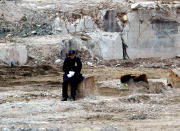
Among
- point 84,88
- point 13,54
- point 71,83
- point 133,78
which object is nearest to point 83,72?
point 13,54

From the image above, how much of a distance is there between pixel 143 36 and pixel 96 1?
9.07ft

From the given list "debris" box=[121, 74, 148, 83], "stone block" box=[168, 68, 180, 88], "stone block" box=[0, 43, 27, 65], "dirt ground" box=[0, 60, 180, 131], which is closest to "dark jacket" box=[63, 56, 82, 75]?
"dirt ground" box=[0, 60, 180, 131]

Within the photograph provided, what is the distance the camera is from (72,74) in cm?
1000

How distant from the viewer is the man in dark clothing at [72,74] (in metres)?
9.99

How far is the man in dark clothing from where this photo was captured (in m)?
9.99

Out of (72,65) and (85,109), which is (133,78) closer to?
(72,65)

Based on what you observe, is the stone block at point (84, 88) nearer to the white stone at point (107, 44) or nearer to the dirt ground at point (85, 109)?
the dirt ground at point (85, 109)

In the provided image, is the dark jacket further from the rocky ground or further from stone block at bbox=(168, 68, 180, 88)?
stone block at bbox=(168, 68, 180, 88)

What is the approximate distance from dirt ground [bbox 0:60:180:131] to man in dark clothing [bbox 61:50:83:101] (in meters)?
0.24

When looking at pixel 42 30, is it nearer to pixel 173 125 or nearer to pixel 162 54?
pixel 162 54

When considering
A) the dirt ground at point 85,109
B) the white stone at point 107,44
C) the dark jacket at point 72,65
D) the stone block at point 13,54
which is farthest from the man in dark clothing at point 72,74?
the white stone at point 107,44

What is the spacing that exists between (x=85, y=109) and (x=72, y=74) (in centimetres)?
135

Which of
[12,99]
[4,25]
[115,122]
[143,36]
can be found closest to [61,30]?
[4,25]

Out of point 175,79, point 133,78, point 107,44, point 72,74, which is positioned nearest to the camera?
point 72,74
